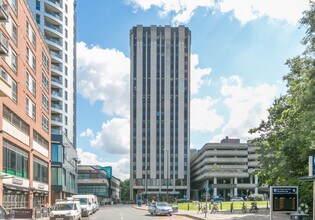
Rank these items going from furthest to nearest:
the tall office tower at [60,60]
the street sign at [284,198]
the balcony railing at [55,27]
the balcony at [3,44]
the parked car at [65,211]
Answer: the balcony railing at [55,27], the tall office tower at [60,60], the balcony at [3,44], the parked car at [65,211], the street sign at [284,198]

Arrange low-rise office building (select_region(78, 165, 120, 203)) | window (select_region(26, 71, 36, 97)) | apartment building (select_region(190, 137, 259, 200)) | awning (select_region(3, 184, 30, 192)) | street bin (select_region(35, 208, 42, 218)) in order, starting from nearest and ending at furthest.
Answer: awning (select_region(3, 184, 30, 192)), street bin (select_region(35, 208, 42, 218)), window (select_region(26, 71, 36, 97)), low-rise office building (select_region(78, 165, 120, 203)), apartment building (select_region(190, 137, 259, 200))

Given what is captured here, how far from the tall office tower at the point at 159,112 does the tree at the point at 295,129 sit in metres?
106

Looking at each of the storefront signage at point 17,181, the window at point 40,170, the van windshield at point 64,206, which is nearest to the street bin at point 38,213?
the storefront signage at point 17,181

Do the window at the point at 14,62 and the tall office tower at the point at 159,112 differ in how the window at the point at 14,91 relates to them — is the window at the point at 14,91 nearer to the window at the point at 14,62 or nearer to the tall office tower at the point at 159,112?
the window at the point at 14,62

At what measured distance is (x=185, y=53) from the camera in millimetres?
155750

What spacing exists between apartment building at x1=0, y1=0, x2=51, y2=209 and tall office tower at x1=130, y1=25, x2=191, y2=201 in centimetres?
9243

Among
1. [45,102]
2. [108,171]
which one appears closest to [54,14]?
[45,102]

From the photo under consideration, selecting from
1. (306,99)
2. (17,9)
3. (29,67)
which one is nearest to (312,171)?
(306,99)

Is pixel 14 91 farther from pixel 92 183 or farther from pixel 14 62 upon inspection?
pixel 92 183

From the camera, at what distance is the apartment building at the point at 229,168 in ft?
479

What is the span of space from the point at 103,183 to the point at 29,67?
91.5 m

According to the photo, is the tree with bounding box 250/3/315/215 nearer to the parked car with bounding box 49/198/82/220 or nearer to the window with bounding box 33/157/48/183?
the parked car with bounding box 49/198/82/220

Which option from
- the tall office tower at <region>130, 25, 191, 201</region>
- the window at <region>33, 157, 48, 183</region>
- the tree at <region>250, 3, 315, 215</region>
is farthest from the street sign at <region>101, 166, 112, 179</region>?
the tree at <region>250, 3, 315, 215</region>

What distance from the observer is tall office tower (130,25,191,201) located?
154 m
